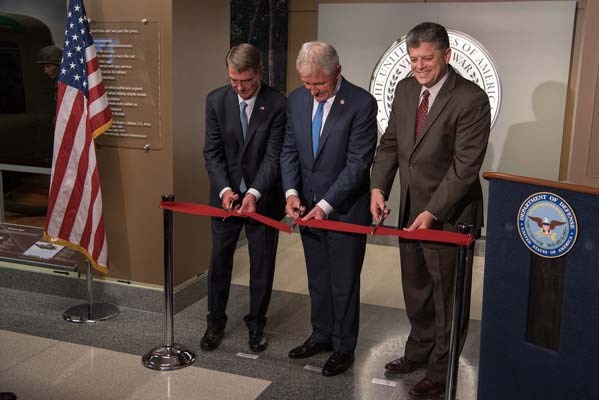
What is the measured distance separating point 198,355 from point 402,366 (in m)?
1.15

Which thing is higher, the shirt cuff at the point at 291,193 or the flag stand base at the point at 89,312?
the shirt cuff at the point at 291,193

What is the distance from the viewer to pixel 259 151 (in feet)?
12.5

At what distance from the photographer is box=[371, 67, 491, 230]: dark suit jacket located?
3135 mm

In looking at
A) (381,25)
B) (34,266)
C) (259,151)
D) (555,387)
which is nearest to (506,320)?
(555,387)

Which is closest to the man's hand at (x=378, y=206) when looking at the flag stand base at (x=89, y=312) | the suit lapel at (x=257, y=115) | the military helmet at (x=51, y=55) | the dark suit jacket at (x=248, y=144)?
the dark suit jacket at (x=248, y=144)

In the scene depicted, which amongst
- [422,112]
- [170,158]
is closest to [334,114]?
[422,112]

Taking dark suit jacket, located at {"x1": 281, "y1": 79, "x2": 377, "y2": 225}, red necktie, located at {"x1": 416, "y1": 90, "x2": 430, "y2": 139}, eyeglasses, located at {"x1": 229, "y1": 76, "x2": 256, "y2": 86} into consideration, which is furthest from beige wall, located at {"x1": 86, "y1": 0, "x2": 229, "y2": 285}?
red necktie, located at {"x1": 416, "y1": 90, "x2": 430, "y2": 139}

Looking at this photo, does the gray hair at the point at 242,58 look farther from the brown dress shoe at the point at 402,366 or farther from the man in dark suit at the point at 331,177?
the brown dress shoe at the point at 402,366

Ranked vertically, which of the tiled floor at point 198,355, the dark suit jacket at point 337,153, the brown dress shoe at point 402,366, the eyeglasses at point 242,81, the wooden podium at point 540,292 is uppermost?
the eyeglasses at point 242,81

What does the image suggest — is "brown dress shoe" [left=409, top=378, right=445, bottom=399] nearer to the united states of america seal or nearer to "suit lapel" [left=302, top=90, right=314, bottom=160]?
"suit lapel" [left=302, top=90, right=314, bottom=160]

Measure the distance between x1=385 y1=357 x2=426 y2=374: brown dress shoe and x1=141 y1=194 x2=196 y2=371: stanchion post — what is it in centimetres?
109

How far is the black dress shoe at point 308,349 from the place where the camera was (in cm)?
384

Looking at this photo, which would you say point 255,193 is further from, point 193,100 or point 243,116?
point 193,100

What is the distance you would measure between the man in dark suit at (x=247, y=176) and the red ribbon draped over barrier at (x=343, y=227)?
0.07 metres
